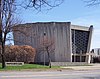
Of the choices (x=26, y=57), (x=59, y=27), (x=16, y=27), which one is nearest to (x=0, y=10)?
(x=16, y=27)

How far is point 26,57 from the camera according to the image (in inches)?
3091

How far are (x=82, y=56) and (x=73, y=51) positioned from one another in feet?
18.6

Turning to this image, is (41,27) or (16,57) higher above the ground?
(41,27)

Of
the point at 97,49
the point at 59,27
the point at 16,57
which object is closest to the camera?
the point at 16,57

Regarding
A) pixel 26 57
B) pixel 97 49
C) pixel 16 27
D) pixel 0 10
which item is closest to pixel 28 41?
pixel 26 57

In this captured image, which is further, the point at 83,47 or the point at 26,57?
the point at 83,47

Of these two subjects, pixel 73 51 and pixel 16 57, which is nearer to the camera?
pixel 16 57

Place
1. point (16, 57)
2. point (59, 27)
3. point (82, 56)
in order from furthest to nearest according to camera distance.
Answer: point (82, 56) → point (59, 27) → point (16, 57)

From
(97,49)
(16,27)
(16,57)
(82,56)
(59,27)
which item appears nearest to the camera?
(16,27)

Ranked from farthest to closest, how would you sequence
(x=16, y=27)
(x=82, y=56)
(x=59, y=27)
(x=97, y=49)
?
(x=97, y=49) → (x=82, y=56) → (x=59, y=27) → (x=16, y=27)

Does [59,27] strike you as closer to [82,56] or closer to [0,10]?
[82,56]

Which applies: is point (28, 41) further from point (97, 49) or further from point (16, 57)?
point (97, 49)

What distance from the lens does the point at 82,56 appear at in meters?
110

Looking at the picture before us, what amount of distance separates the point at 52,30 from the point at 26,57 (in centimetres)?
2528
